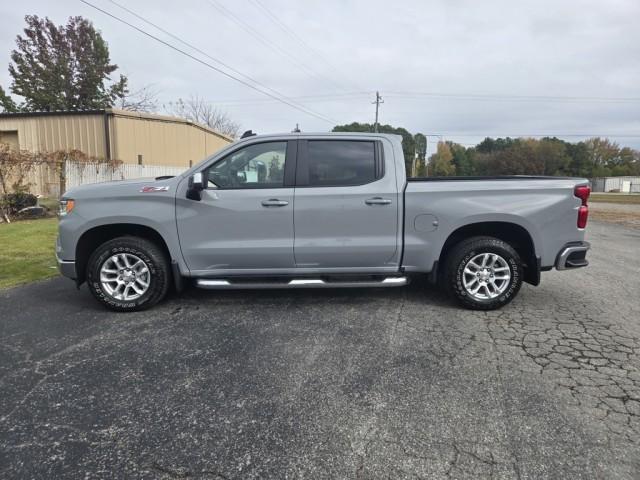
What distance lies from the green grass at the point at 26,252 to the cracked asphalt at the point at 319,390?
154cm

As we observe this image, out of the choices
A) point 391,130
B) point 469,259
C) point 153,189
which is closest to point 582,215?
point 469,259

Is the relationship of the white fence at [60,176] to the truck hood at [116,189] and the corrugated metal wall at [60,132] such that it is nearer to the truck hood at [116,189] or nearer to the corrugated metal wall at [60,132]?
the corrugated metal wall at [60,132]

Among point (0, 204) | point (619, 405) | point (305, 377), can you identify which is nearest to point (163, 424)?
point (305, 377)

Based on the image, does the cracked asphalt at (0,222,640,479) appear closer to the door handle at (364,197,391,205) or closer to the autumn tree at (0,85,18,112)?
the door handle at (364,197,391,205)

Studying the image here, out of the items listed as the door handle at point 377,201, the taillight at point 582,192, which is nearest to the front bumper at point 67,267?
the door handle at point 377,201

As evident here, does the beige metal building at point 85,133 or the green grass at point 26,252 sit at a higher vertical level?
the beige metal building at point 85,133

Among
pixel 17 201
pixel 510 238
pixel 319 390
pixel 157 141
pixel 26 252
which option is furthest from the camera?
pixel 157 141

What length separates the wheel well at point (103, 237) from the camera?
4.35 m

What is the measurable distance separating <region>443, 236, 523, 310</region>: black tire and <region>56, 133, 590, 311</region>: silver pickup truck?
0.01 m

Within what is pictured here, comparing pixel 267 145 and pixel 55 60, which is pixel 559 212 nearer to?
pixel 267 145

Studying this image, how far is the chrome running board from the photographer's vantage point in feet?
14.2

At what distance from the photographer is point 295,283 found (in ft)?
14.2

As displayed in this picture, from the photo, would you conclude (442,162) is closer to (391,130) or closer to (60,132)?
(391,130)

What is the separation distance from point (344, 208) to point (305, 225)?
46 centimetres
